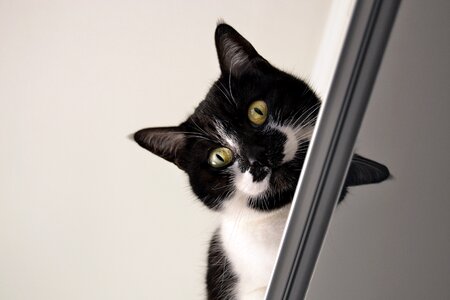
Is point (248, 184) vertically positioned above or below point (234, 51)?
below

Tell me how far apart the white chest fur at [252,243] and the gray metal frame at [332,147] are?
286 millimetres

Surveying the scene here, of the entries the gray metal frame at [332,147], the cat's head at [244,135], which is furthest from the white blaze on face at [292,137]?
the gray metal frame at [332,147]

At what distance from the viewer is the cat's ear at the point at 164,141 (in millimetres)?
783

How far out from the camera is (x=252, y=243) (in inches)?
26.6

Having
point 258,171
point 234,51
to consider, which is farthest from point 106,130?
point 258,171

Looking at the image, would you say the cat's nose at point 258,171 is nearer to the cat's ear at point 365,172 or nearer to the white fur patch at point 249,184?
the white fur patch at point 249,184

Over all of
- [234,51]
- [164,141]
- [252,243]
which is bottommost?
[252,243]

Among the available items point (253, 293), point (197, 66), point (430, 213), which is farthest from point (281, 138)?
point (197, 66)

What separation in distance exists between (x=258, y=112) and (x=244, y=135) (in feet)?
0.13

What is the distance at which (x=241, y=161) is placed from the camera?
671mm

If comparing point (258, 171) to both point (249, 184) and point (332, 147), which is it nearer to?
point (249, 184)

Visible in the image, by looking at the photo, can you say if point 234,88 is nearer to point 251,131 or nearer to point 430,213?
point 251,131

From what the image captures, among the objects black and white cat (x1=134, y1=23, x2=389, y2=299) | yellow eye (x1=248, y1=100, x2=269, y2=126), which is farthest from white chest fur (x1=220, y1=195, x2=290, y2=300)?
yellow eye (x1=248, y1=100, x2=269, y2=126)

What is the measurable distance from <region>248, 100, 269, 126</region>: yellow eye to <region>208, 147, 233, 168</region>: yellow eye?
0.06 m
